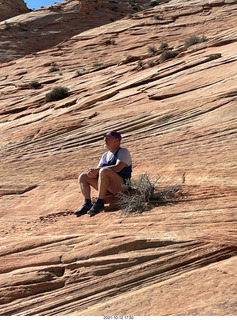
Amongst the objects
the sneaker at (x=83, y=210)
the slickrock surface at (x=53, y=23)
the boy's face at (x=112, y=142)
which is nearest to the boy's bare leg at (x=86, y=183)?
the sneaker at (x=83, y=210)

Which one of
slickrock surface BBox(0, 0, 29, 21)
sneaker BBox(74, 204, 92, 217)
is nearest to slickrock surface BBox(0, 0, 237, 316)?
sneaker BBox(74, 204, 92, 217)

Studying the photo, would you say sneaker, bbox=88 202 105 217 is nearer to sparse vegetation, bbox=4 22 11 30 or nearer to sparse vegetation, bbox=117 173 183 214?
sparse vegetation, bbox=117 173 183 214

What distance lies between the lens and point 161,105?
7.83m

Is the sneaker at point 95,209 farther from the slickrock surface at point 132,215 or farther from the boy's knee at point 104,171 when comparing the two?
the boy's knee at point 104,171

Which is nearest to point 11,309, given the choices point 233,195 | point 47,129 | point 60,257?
point 60,257

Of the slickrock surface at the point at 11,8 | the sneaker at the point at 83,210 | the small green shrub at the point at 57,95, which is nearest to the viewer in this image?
the sneaker at the point at 83,210

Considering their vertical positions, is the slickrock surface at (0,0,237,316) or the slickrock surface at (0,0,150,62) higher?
the slickrock surface at (0,0,150,62)

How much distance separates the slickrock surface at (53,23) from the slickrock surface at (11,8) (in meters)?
5.57

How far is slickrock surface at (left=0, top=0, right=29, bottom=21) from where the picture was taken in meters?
38.8

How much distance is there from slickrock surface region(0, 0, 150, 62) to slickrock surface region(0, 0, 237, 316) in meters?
16.8

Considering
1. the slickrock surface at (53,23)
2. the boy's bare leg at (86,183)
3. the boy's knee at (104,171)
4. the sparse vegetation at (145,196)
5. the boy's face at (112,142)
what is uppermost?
the slickrock surface at (53,23)

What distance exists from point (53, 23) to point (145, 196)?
31763 millimetres

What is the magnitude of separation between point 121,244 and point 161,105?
16.4 ft

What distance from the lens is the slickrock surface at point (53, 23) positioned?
2816 cm
